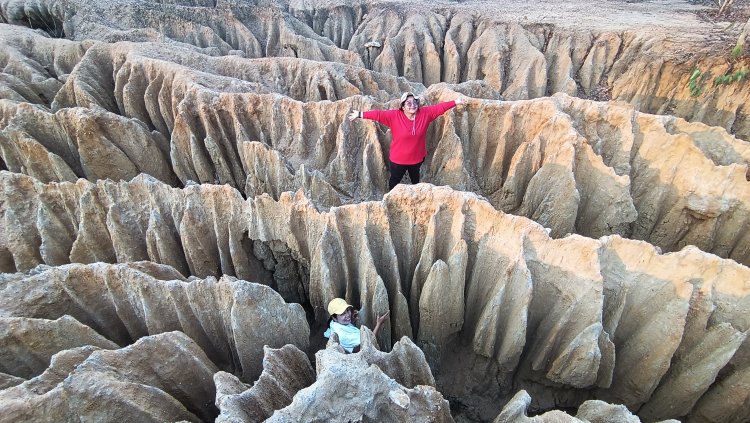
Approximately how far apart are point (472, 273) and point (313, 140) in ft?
13.5

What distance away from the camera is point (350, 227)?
17.8 feet

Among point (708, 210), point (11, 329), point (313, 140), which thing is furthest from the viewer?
point (313, 140)

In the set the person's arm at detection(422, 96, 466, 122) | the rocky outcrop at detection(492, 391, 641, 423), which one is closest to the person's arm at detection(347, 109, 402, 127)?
the person's arm at detection(422, 96, 466, 122)

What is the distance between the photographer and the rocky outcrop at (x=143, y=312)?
417 cm

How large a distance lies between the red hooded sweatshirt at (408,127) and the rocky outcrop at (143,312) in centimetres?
332

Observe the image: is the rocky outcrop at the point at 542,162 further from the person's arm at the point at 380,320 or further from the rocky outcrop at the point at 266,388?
the rocky outcrop at the point at 266,388

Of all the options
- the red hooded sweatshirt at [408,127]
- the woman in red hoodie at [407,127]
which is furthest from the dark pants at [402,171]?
the red hooded sweatshirt at [408,127]

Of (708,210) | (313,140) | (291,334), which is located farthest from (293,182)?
(708,210)

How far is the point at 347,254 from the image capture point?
5.52 meters

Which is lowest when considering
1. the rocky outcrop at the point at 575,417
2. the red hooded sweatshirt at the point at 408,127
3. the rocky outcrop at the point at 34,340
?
the rocky outcrop at the point at 575,417

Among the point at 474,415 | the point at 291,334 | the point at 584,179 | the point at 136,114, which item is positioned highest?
the point at 136,114

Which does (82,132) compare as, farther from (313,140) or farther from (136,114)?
(313,140)

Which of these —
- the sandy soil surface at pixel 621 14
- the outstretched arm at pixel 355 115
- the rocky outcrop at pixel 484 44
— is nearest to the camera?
the outstretched arm at pixel 355 115

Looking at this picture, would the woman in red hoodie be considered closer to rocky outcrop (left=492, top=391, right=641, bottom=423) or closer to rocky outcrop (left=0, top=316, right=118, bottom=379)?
rocky outcrop (left=492, top=391, right=641, bottom=423)
